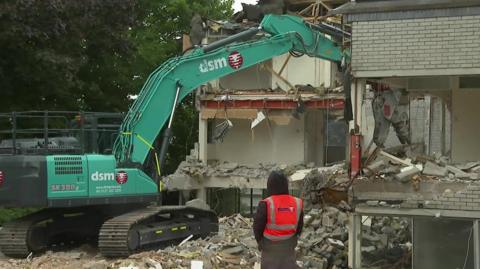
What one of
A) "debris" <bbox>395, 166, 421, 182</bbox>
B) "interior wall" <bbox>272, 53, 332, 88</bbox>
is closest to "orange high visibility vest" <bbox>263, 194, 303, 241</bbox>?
"debris" <bbox>395, 166, 421, 182</bbox>

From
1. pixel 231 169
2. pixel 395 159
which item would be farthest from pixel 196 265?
pixel 231 169

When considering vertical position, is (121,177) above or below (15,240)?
above

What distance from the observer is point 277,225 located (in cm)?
759

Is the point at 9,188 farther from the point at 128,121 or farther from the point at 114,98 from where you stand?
the point at 114,98

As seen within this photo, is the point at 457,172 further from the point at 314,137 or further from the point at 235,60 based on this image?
the point at 314,137

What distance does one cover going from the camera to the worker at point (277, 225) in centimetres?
756

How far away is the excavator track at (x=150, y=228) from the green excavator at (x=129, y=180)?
0.05 ft

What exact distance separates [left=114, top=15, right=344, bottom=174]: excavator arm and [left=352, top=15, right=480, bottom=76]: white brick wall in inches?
150

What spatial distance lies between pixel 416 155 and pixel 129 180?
4928 mm

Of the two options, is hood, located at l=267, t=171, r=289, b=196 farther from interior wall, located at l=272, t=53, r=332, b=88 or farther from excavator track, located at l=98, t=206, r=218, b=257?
interior wall, located at l=272, t=53, r=332, b=88

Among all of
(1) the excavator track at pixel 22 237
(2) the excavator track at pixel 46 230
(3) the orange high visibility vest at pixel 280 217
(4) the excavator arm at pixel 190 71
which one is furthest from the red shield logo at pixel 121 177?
(3) the orange high visibility vest at pixel 280 217

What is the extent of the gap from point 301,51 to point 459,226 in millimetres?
6388

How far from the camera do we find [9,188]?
39.8 feet

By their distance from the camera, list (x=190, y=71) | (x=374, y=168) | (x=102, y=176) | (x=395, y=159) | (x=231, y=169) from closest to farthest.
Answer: (x=374, y=168) < (x=395, y=159) < (x=102, y=176) < (x=190, y=71) < (x=231, y=169)
